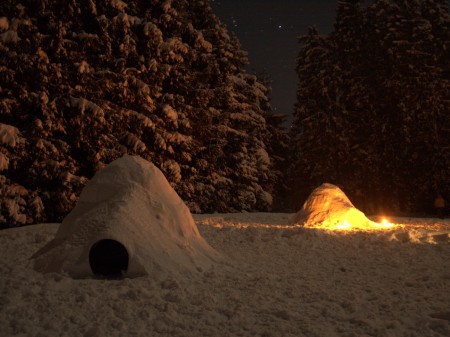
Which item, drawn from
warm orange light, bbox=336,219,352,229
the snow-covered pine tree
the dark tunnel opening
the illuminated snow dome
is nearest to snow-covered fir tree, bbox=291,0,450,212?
the snow-covered pine tree

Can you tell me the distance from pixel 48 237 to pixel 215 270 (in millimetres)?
4315

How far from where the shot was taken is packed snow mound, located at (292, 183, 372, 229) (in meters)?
12.0

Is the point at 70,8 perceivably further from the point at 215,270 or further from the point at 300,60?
the point at 300,60

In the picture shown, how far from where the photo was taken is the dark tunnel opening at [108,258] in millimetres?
5602

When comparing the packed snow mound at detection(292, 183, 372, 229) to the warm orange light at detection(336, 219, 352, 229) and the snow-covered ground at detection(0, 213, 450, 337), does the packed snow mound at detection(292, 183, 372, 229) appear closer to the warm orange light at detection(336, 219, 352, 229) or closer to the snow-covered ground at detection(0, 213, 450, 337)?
the warm orange light at detection(336, 219, 352, 229)

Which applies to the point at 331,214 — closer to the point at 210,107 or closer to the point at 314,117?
the point at 210,107

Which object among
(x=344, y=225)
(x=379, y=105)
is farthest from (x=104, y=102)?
(x=379, y=105)

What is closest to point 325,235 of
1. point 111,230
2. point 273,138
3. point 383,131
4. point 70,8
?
point 111,230

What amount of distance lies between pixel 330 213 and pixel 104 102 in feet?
26.2

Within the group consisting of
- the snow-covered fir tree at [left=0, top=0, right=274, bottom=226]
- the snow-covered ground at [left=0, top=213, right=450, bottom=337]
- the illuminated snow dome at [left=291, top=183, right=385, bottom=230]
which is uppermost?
the snow-covered fir tree at [left=0, top=0, right=274, bottom=226]

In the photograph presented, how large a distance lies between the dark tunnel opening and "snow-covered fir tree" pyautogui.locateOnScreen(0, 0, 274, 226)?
21.0 ft

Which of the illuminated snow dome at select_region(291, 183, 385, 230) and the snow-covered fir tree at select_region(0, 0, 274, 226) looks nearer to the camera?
the snow-covered fir tree at select_region(0, 0, 274, 226)

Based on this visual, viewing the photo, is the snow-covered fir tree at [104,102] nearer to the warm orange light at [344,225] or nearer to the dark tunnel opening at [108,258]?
the warm orange light at [344,225]

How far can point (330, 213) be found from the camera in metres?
12.2
